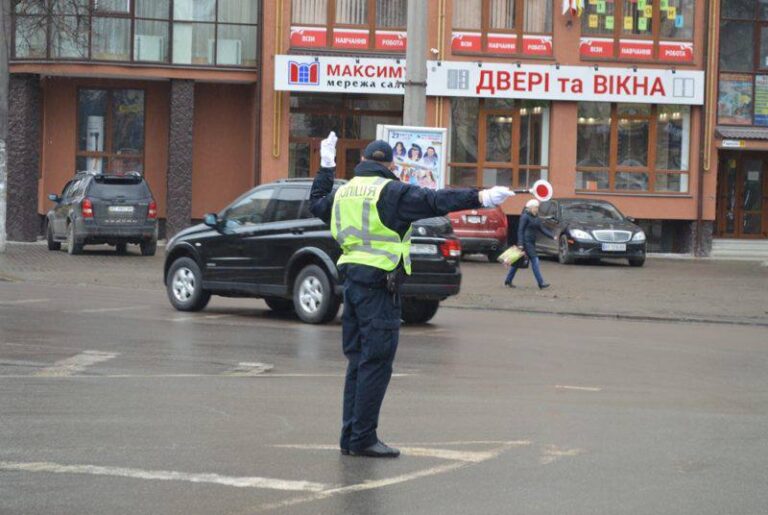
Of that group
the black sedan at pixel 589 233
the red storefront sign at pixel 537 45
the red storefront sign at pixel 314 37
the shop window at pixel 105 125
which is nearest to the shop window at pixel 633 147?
the red storefront sign at pixel 537 45

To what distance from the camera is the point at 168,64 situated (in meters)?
35.8

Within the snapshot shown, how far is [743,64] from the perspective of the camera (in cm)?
3875

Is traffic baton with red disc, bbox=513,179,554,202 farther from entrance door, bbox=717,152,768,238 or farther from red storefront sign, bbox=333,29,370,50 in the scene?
entrance door, bbox=717,152,768,238

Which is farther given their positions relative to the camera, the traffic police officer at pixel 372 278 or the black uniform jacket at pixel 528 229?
the black uniform jacket at pixel 528 229

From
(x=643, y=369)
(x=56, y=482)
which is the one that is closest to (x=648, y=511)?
(x=56, y=482)

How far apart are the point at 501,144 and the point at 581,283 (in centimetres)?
1206

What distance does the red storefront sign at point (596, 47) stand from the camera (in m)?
37.0

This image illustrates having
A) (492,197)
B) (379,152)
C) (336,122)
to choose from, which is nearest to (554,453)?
(492,197)

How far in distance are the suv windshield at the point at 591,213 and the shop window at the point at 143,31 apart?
9.14 meters

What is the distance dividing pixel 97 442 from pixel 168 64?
2795 cm

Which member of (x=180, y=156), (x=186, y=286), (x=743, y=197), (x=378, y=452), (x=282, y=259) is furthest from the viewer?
(x=743, y=197)

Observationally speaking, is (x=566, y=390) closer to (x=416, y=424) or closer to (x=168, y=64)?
(x=416, y=424)

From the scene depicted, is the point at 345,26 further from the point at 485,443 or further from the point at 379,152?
the point at 485,443

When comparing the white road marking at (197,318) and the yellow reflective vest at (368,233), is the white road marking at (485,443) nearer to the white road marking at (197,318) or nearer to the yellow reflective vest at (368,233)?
the yellow reflective vest at (368,233)
